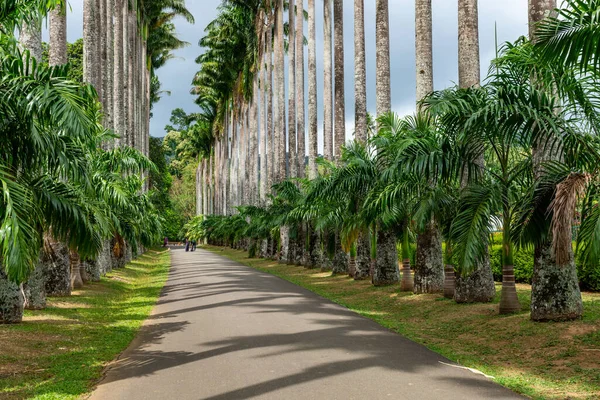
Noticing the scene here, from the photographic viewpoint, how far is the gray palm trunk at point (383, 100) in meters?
19.8

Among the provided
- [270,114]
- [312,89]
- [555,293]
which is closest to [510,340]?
[555,293]

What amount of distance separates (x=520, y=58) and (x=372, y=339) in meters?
5.58

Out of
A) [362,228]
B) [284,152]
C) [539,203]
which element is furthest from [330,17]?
[539,203]

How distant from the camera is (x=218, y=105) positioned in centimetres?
7562

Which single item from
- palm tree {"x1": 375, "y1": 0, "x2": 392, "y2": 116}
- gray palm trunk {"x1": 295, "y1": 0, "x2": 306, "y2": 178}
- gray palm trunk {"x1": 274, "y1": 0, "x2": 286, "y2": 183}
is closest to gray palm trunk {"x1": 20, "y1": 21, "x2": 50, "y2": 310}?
palm tree {"x1": 375, "y1": 0, "x2": 392, "y2": 116}

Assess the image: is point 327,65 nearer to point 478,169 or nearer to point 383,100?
point 383,100

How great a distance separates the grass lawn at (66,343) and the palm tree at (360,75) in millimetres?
10264

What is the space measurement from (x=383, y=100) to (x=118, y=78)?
17.9m

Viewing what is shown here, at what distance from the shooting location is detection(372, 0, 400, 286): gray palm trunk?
19.8 metres

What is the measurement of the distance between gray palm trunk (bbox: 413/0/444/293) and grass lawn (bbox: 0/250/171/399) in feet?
23.6

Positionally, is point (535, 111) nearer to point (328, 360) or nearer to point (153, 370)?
point (328, 360)

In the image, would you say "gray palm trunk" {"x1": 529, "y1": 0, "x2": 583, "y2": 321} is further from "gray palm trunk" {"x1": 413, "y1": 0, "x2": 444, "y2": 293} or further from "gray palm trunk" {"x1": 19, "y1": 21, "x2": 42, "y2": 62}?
"gray palm trunk" {"x1": 19, "y1": 21, "x2": 42, "y2": 62}

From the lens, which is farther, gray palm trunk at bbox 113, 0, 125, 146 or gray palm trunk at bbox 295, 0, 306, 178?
gray palm trunk at bbox 295, 0, 306, 178

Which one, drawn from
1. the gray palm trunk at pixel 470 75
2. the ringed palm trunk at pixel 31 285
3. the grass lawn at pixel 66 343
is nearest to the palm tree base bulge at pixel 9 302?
the ringed palm trunk at pixel 31 285
